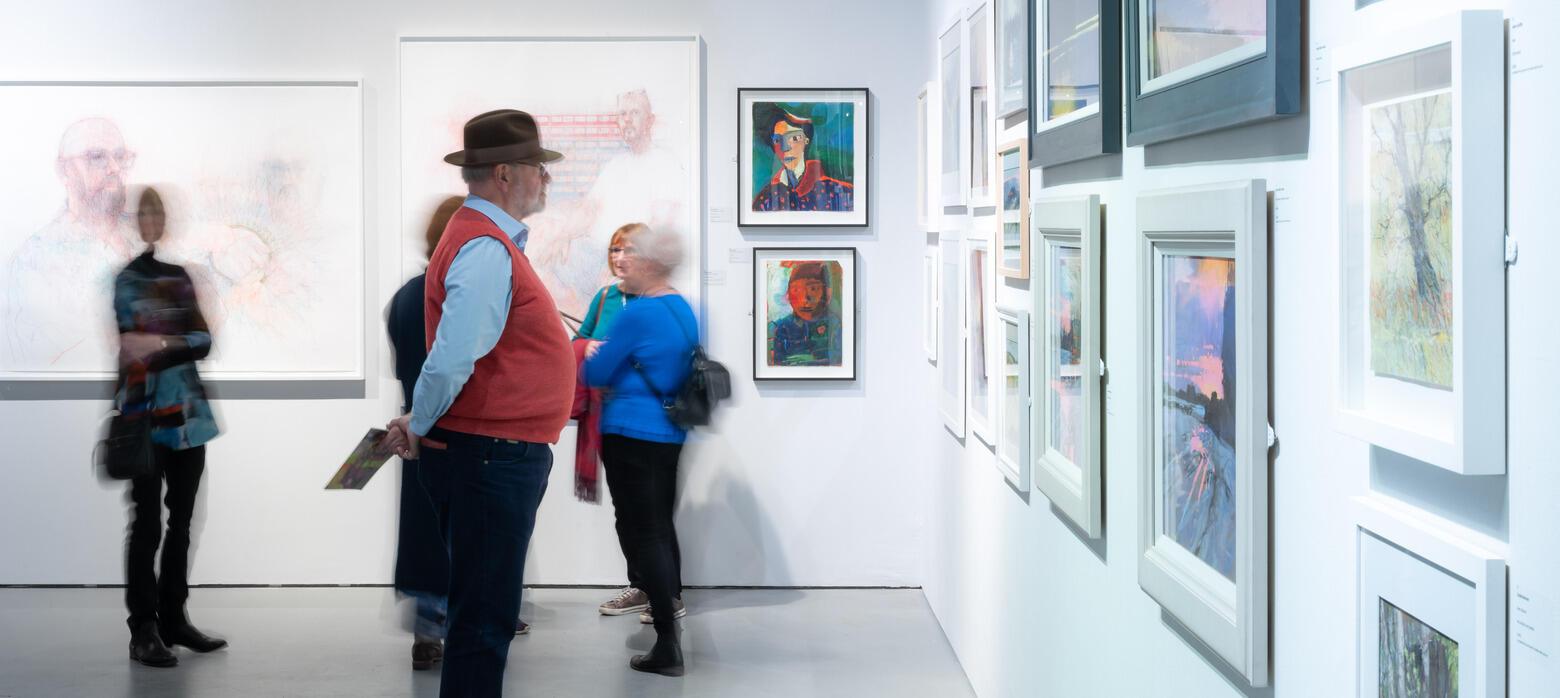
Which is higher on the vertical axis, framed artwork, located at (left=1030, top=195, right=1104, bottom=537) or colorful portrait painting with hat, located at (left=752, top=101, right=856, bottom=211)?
colorful portrait painting with hat, located at (left=752, top=101, right=856, bottom=211)

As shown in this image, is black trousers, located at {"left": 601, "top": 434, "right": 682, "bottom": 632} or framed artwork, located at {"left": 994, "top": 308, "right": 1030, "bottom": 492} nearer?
framed artwork, located at {"left": 994, "top": 308, "right": 1030, "bottom": 492}

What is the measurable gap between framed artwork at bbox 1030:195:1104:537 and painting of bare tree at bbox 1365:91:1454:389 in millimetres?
1182

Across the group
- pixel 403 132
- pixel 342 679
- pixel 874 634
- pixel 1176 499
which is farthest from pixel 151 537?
pixel 1176 499

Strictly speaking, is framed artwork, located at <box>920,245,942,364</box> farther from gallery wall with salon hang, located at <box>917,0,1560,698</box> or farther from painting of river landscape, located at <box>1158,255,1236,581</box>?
painting of river landscape, located at <box>1158,255,1236,581</box>

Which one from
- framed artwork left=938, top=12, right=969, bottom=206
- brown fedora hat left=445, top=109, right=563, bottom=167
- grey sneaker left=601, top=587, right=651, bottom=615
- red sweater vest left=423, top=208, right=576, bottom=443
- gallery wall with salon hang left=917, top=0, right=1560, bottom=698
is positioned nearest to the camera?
gallery wall with salon hang left=917, top=0, right=1560, bottom=698

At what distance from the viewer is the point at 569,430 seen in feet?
19.1

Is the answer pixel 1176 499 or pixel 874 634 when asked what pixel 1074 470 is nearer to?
pixel 1176 499

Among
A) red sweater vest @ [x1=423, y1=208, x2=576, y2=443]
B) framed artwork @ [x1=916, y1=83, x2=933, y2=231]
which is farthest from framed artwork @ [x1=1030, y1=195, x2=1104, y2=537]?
framed artwork @ [x1=916, y1=83, x2=933, y2=231]

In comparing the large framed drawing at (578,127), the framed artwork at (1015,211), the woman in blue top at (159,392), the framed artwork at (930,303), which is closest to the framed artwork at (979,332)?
the framed artwork at (1015,211)

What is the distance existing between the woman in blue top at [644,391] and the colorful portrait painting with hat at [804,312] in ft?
4.16

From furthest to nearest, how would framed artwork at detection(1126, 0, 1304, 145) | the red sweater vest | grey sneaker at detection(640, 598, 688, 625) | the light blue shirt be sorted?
grey sneaker at detection(640, 598, 688, 625), the red sweater vest, the light blue shirt, framed artwork at detection(1126, 0, 1304, 145)

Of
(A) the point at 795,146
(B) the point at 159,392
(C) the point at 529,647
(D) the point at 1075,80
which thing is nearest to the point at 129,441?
(B) the point at 159,392

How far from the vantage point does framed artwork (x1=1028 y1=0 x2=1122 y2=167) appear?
2449mm

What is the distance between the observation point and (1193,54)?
1.98 m
